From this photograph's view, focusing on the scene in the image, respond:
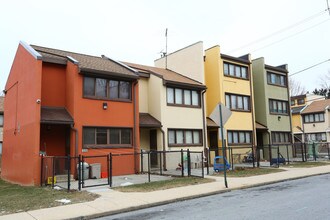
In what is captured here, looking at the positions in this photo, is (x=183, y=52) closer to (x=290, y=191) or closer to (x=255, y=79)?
(x=255, y=79)

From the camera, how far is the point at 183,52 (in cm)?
2752

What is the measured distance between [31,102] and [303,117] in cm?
4281

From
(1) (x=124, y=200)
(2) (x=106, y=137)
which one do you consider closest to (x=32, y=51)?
(2) (x=106, y=137)

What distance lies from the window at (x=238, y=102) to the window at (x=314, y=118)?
23450mm

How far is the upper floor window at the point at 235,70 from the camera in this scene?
2700 centimetres

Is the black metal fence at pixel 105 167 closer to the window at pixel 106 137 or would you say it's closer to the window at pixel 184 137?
the window at pixel 106 137

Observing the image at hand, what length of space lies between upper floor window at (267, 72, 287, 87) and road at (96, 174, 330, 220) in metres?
20.7

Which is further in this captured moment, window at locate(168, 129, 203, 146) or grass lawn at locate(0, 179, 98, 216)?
window at locate(168, 129, 203, 146)

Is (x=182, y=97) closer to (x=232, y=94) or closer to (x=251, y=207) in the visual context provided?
(x=232, y=94)

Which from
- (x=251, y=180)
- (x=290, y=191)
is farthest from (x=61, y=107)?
(x=290, y=191)

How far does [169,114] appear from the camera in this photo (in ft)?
72.2

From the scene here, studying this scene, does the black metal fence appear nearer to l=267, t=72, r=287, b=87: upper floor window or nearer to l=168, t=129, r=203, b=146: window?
l=168, t=129, r=203, b=146: window

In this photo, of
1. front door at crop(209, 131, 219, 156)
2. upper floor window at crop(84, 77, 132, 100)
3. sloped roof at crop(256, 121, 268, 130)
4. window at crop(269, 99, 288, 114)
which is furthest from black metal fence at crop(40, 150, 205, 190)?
window at crop(269, 99, 288, 114)

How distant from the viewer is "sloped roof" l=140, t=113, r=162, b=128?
67.1 feet
